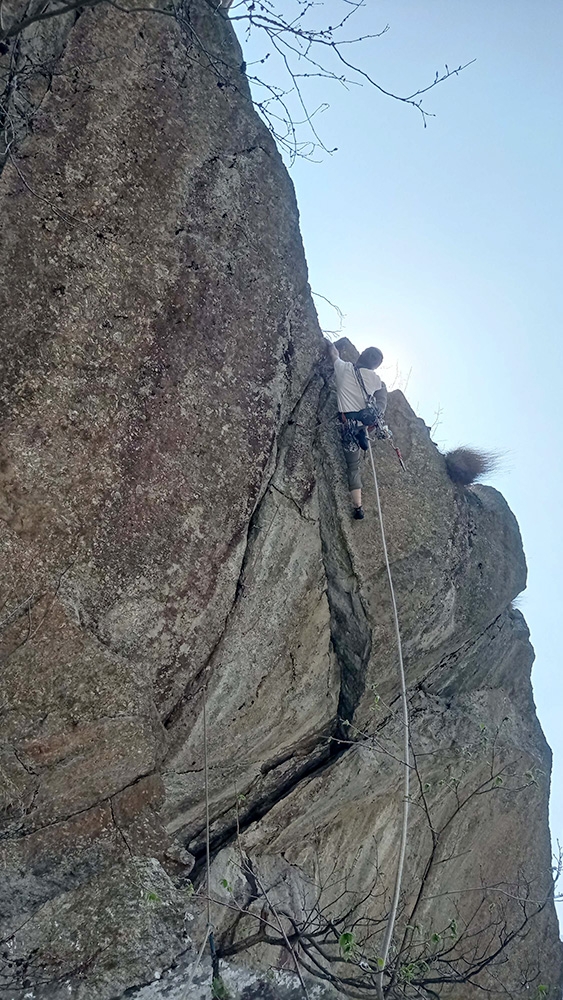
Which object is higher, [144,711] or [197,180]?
[197,180]

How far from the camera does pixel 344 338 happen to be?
720cm

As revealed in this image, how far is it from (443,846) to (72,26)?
8.87 m

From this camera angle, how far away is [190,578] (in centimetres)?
551

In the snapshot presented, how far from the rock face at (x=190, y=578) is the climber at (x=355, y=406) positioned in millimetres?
157

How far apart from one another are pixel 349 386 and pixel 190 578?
2.55 meters

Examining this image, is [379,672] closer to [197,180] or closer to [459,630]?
[459,630]

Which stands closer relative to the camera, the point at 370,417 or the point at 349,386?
the point at 370,417

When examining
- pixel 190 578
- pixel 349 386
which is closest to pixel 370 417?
pixel 349 386

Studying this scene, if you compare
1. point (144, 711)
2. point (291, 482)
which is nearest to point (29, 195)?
point (291, 482)

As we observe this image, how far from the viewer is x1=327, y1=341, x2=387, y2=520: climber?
648 cm

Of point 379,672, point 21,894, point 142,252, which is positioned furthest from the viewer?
point 379,672

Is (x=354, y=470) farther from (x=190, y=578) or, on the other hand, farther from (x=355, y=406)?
(x=190, y=578)

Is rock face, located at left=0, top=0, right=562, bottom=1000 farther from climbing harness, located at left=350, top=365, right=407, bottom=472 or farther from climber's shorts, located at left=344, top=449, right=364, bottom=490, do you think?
climbing harness, located at left=350, top=365, right=407, bottom=472

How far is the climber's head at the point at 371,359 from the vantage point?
686 centimetres
